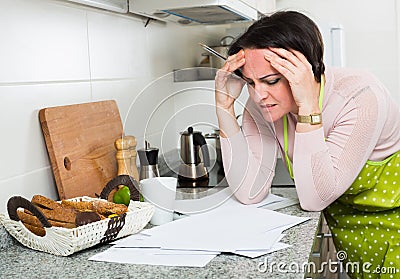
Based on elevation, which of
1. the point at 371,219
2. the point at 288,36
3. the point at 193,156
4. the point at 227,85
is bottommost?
the point at 371,219

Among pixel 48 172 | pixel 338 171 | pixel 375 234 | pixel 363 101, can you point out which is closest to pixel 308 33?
pixel 363 101

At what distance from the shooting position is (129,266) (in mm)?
1104

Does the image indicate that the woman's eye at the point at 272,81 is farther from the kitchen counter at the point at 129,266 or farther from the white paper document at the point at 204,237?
the kitchen counter at the point at 129,266

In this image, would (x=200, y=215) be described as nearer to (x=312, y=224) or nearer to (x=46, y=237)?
(x=312, y=224)

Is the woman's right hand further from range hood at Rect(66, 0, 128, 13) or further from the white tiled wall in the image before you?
range hood at Rect(66, 0, 128, 13)

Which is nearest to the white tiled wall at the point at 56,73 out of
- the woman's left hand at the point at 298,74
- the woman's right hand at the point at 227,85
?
the woman's right hand at the point at 227,85

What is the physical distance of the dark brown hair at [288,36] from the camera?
1481 millimetres

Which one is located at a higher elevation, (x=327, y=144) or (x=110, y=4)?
(x=110, y=4)

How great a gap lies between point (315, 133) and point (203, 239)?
43cm

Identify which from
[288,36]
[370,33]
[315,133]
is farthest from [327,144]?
[370,33]

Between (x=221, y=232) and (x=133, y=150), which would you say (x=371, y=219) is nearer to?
(x=221, y=232)

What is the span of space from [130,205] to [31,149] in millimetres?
288

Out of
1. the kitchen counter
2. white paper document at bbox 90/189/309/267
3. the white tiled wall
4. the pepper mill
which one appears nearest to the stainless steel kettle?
the white tiled wall

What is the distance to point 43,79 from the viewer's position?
1.46 metres
